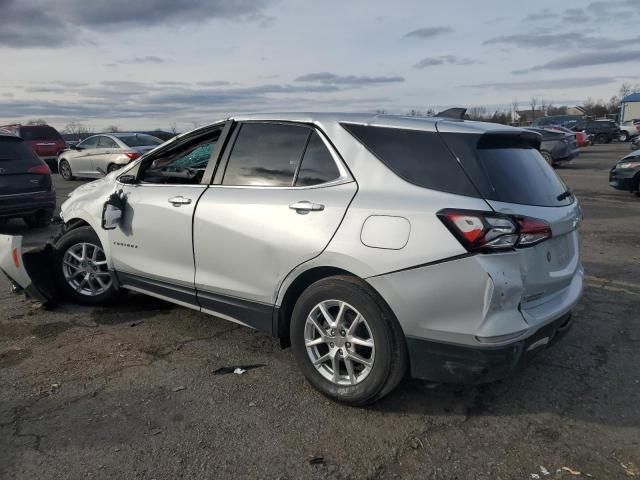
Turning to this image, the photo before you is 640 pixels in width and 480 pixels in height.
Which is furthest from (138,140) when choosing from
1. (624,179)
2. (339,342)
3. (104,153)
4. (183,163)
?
(339,342)

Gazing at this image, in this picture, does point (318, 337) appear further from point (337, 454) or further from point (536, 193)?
point (536, 193)

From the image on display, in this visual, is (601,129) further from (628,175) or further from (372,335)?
(372,335)

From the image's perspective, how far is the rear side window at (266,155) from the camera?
140 inches

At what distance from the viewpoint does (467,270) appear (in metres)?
2.77

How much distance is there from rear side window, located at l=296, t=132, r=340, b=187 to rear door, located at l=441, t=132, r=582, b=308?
0.71 meters

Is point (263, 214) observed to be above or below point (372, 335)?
above

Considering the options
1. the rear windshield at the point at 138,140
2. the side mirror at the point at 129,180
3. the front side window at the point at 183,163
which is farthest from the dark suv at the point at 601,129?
the side mirror at the point at 129,180

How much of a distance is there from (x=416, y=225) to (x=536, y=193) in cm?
83

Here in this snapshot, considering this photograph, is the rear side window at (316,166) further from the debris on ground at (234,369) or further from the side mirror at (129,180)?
the side mirror at (129,180)

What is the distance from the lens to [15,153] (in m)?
8.52

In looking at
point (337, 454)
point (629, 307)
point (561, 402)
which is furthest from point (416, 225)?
point (629, 307)

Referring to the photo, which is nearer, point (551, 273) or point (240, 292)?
point (551, 273)

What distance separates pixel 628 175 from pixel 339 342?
36.9 ft

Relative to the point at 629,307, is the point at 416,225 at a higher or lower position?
→ higher
